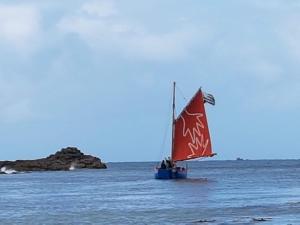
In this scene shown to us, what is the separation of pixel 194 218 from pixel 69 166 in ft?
433

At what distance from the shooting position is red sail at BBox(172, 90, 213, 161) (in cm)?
8025

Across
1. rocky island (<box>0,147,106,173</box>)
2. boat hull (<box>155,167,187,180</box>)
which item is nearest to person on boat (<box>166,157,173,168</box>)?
boat hull (<box>155,167,187,180</box>)

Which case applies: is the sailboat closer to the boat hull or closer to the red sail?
the red sail

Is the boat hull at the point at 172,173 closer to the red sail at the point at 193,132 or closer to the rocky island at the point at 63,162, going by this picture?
the red sail at the point at 193,132

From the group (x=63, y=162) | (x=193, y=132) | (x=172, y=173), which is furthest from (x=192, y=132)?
(x=63, y=162)

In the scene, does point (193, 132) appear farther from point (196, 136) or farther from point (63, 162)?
point (63, 162)

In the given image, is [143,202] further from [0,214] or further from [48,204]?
[0,214]

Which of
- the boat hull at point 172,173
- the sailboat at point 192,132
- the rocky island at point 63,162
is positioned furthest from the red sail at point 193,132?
the rocky island at point 63,162

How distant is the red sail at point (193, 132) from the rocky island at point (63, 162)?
9039 centimetres

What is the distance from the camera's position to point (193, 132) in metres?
80.7

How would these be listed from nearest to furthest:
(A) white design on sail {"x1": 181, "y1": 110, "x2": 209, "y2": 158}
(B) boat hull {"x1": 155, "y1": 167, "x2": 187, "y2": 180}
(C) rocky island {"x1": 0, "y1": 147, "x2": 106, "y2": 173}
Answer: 1. (A) white design on sail {"x1": 181, "y1": 110, "x2": 209, "y2": 158}
2. (B) boat hull {"x1": 155, "y1": 167, "x2": 187, "y2": 180}
3. (C) rocky island {"x1": 0, "y1": 147, "x2": 106, "y2": 173}

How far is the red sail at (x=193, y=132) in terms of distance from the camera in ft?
263

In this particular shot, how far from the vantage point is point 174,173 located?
275 ft

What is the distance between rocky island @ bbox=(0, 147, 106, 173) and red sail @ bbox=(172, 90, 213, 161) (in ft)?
297
